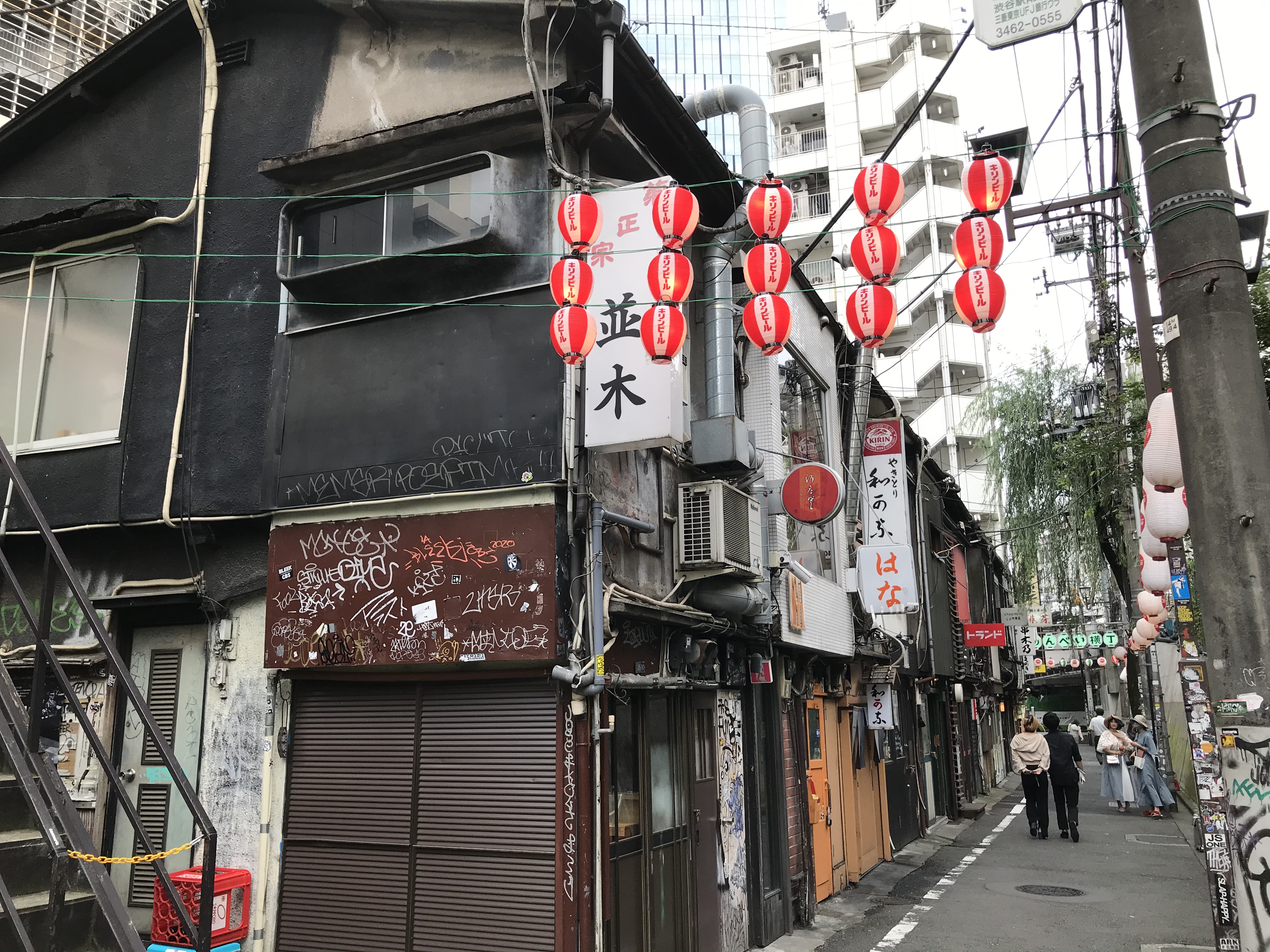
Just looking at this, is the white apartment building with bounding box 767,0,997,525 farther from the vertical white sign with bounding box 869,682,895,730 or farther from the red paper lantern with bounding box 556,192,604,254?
the red paper lantern with bounding box 556,192,604,254

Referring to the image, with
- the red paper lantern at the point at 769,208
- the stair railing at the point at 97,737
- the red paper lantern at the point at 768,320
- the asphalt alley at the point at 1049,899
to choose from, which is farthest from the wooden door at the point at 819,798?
the stair railing at the point at 97,737

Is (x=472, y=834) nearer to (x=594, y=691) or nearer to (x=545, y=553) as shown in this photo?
(x=594, y=691)

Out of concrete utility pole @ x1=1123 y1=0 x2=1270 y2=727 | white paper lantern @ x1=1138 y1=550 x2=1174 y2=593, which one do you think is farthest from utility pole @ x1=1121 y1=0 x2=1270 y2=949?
Result: white paper lantern @ x1=1138 y1=550 x2=1174 y2=593

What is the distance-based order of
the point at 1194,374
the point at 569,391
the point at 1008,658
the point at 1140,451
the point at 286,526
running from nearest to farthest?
1. the point at 1194,374
2. the point at 569,391
3. the point at 286,526
4. the point at 1140,451
5. the point at 1008,658

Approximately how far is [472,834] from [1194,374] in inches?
235

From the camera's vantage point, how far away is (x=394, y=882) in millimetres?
7594

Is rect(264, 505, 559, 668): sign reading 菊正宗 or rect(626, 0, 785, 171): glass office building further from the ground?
rect(626, 0, 785, 171): glass office building

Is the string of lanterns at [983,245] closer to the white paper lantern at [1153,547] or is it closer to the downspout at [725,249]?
the downspout at [725,249]

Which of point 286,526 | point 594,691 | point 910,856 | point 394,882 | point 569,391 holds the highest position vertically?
point 569,391

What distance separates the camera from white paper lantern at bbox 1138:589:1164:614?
48.4 feet

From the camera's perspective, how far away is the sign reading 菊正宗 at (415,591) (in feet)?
24.0

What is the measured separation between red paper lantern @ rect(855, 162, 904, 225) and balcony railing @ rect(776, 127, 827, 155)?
45592 mm

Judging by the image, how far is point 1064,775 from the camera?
17312 mm

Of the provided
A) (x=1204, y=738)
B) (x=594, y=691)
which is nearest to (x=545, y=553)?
(x=594, y=691)
